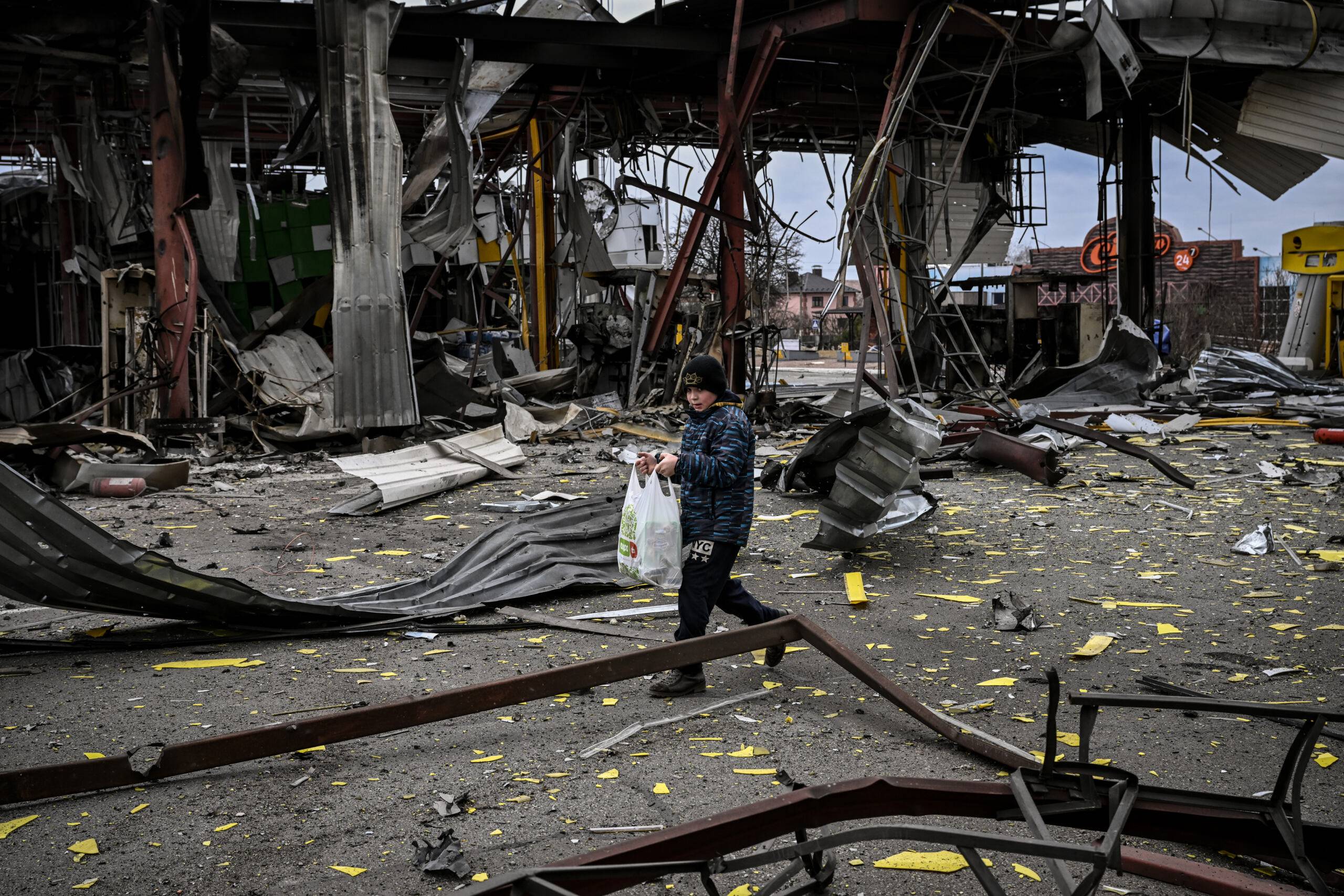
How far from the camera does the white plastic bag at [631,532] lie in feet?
16.1

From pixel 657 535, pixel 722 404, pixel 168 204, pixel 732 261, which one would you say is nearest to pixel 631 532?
pixel 657 535

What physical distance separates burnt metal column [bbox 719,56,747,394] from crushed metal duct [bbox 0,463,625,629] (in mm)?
8755

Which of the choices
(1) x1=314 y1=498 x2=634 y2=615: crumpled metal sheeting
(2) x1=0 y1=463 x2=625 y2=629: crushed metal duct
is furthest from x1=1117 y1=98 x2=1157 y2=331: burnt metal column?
(2) x1=0 y1=463 x2=625 y2=629: crushed metal duct

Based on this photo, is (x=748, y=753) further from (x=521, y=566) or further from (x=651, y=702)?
(x=521, y=566)

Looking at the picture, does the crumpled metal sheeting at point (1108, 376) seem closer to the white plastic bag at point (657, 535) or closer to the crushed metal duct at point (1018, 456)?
the crushed metal duct at point (1018, 456)

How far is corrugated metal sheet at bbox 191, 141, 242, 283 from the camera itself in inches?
670

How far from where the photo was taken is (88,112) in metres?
14.8

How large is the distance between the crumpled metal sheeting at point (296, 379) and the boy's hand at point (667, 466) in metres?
8.52

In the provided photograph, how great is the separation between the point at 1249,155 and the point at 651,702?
742 inches

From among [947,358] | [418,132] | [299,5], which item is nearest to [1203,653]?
[947,358]

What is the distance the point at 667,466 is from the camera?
4.73 metres

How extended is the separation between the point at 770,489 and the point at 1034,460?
2540mm

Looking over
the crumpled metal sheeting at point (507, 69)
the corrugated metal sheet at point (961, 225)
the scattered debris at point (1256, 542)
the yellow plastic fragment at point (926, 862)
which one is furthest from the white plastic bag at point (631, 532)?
the corrugated metal sheet at point (961, 225)

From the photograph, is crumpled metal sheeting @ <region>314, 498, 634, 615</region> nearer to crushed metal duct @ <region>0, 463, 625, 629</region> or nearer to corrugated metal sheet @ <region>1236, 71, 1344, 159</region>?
crushed metal duct @ <region>0, 463, 625, 629</region>
